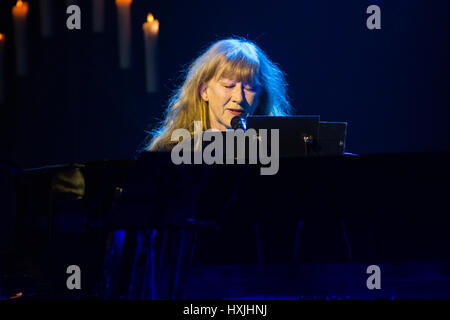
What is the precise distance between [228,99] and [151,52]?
1034 millimetres

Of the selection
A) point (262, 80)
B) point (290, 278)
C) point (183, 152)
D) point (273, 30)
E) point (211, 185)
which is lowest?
point (290, 278)

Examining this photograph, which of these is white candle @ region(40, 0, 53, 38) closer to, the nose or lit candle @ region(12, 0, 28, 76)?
lit candle @ region(12, 0, 28, 76)

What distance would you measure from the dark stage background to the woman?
0.89 m

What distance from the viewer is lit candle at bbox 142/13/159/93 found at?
3457 mm

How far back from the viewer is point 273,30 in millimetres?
3939

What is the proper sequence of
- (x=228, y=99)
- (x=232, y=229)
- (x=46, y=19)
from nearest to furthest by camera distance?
1. (x=232, y=229)
2. (x=228, y=99)
3. (x=46, y=19)

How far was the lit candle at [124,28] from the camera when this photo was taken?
329cm

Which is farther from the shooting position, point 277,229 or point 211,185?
point 277,229

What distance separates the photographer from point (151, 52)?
11.7 ft

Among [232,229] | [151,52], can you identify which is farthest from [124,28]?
[232,229]

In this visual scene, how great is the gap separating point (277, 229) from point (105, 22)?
2.39m

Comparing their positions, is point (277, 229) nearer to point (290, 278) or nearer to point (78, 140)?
point (290, 278)

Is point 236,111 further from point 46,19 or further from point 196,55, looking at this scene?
point 46,19
